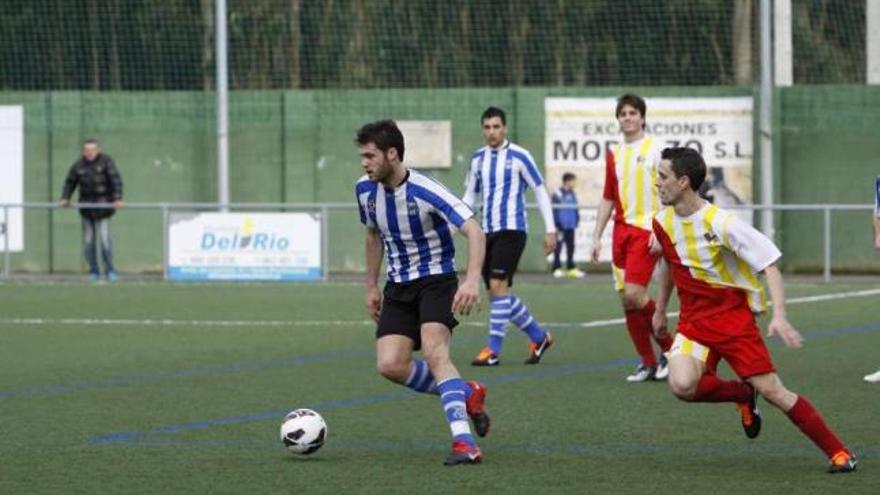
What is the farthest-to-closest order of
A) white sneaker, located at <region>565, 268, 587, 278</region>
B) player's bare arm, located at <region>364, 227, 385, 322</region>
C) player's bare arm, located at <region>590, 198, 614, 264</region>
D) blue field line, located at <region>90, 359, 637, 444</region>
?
white sneaker, located at <region>565, 268, 587, 278</region> → player's bare arm, located at <region>590, 198, 614, 264</region> → blue field line, located at <region>90, 359, 637, 444</region> → player's bare arm, located at <region>364, 227, 385, 322</region>

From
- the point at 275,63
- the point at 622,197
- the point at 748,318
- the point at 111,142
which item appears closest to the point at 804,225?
the point at 275,63

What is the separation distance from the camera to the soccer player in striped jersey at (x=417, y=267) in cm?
936

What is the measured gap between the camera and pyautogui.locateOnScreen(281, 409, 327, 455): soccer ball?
9484 millimetres

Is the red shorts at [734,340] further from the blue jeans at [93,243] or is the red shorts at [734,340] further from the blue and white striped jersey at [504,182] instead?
the blue jeans at [93,243]

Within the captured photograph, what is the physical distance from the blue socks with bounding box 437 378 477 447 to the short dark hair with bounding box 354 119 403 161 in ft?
3.77

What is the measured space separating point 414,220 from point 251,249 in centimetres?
1679

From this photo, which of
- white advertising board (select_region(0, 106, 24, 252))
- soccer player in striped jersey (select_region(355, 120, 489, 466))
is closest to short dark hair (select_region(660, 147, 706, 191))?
soccer player in striped jersey (select_region(355, 120, 489, 466))

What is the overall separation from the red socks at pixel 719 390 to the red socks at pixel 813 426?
0.45m

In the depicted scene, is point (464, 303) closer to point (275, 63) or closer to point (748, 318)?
point (748, 318)

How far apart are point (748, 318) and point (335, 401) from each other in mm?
3753

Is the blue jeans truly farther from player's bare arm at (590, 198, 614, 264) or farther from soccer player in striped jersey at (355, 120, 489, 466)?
soccer player in striped jersey at (355, 120, 489, 466)

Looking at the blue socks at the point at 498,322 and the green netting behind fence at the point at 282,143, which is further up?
the green netting behind fence at the point at 282,143

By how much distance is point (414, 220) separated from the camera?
379 inches

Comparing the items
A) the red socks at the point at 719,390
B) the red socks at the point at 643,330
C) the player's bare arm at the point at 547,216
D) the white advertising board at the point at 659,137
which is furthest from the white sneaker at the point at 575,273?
the red socks at the point at 719,390
